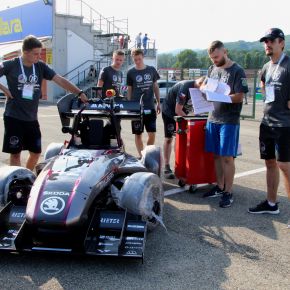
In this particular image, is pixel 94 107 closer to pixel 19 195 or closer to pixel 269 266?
pixel 19 195

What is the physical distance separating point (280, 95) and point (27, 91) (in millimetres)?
2999

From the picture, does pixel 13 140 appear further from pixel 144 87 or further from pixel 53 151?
pixel 144 87

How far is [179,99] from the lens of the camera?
6.07m

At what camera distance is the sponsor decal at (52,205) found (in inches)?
144

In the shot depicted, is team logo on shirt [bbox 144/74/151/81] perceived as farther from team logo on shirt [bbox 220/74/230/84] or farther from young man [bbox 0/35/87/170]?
team logo on shirt [bbox 220/74/230/84]

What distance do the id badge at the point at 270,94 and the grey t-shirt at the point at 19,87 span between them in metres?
2.78

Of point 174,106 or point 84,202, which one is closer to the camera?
point 84,202

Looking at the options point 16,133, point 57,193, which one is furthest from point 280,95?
point 16,133

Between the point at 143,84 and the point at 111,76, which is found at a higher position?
the point at 111,76

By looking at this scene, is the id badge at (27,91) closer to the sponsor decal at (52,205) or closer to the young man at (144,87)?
the sponsor decal at (52,205)

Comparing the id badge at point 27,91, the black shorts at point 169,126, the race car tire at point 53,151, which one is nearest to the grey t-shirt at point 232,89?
the black shorts at point 169,126

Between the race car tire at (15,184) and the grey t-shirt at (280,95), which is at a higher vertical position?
the grey t-shirt at (280,95)

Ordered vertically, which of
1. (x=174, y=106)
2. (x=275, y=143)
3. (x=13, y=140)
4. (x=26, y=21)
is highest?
(x=26, y=21)

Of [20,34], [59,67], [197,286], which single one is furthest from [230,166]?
[20,34]
